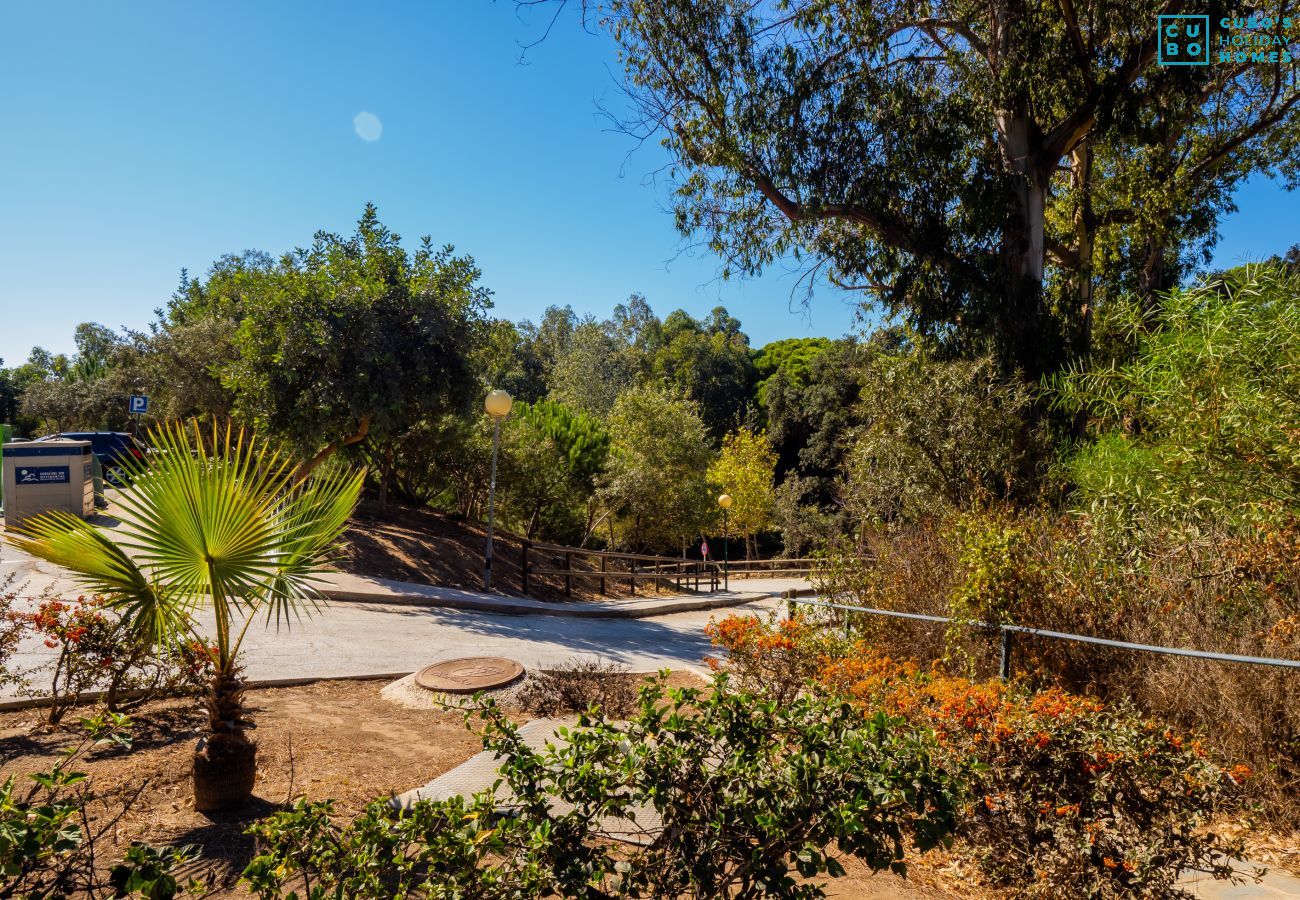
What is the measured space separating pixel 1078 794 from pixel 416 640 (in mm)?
7561

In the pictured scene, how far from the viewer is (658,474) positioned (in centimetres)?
2141

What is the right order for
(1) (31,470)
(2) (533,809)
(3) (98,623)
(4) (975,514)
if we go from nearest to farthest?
(2) (533,809)
(3) (98,623)
(4) (975,514)
(1) (31,470)

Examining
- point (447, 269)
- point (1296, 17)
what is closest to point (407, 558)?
point (447, 269)

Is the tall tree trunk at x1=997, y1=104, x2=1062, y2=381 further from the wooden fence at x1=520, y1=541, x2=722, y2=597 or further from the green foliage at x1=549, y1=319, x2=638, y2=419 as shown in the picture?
the green foliage at x1=549, y1=319, x2=638, y2=419

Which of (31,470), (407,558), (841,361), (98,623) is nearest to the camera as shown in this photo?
(98,623)

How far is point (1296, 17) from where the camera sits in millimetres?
11273

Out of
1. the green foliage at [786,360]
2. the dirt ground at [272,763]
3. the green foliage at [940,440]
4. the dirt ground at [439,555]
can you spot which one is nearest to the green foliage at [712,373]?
the green foliage at [786,360]

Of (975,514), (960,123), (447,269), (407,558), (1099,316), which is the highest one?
(960,123)

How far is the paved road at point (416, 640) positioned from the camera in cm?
727

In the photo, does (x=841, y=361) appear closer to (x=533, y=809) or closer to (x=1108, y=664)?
(x=1108, y=664)

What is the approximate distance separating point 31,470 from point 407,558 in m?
6.75

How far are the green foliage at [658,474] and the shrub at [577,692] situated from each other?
14.6 meters

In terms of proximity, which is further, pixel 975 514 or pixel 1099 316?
pixel 1099 316

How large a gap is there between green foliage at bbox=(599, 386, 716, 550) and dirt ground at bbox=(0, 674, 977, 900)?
15497 millimetres
